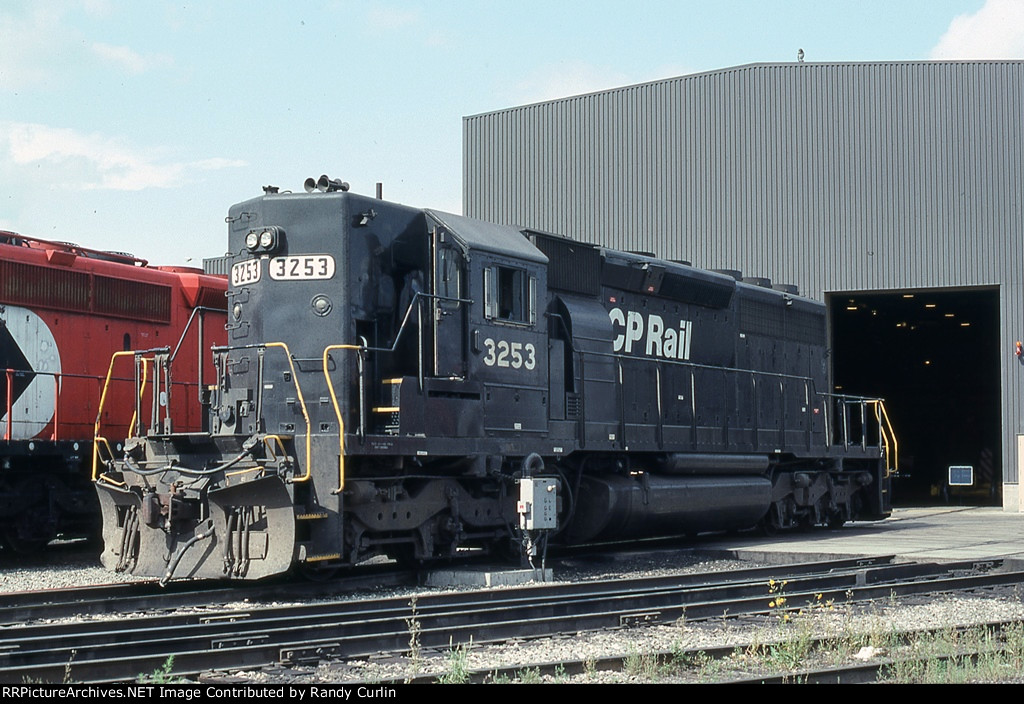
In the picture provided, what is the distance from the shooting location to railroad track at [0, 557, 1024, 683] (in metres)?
6.21

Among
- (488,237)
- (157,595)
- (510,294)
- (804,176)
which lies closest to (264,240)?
(488,237)

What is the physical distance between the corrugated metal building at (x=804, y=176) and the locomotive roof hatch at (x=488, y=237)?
15.2 metres

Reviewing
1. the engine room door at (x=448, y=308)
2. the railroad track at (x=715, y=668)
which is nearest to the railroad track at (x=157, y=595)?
the engine room door at (x=448, y=308)

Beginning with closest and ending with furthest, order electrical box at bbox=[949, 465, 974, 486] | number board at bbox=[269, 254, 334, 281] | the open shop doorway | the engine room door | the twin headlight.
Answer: number board at bbox=[269, 254, 334, 281] → the twin headlight → the engine room door → electrical box at bbox=[949, 465, 974, 486] → the open shop doorway

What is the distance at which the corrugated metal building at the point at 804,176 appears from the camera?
24922mm

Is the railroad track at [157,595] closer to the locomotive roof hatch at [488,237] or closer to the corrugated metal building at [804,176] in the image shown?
the locomotive roof hatch at [488,237]

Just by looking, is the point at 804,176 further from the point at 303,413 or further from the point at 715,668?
the point at 715,668

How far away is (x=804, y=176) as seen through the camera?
85.6 feet

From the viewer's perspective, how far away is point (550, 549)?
13906mm

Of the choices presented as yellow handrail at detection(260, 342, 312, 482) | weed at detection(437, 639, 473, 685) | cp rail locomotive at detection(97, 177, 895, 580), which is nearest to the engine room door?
cp rail locomotive at detection(97, 177, 895, 580)

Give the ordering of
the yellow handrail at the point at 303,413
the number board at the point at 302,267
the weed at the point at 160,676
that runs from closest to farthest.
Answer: the weed at the point at 160,676
the yellow handrail at the point at 303,413
the number board at the point at 302,267

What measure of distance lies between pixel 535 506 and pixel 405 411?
5.77 ft

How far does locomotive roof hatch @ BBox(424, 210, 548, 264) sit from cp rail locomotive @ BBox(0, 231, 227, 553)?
10.0 ft

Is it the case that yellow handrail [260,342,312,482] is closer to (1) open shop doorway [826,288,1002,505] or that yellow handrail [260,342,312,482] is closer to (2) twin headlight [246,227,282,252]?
(2) twin headlight [246,227,282,252]
